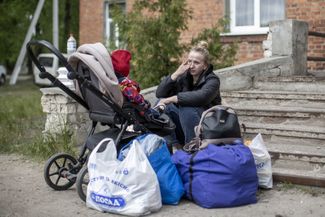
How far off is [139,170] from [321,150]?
7.43 feet

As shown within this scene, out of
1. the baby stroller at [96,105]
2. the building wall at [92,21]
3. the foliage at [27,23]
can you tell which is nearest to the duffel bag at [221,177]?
the baby stroller at [96,105]

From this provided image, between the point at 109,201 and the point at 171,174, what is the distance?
2.17 ft

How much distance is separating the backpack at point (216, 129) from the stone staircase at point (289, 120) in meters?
0.73

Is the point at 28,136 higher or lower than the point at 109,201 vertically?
lower

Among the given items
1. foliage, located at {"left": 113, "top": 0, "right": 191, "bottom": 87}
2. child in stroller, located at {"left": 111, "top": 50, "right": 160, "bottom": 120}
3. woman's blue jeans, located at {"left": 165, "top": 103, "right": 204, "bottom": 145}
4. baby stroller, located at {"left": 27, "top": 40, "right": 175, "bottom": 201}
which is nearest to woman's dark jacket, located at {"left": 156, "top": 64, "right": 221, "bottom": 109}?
woman's blue jeans, located at {"left": 165, "top": 103, "right": 204, "bottom": 145}

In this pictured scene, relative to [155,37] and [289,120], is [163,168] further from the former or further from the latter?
[155,37]

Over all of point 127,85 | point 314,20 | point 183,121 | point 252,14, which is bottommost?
point 183,121

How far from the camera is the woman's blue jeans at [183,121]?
615 centimetres

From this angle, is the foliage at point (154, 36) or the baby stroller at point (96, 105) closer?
the baby stroller at point (96, 105)

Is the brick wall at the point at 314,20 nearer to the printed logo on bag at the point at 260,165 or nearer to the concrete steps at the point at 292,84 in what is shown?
the concrete steps at the point at 292,84

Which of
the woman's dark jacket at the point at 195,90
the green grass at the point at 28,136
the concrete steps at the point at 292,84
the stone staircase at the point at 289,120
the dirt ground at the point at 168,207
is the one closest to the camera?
the dirt ground at the point at 168,207

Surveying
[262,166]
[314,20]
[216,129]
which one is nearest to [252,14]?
[314,20]

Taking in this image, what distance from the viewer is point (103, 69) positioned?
17.6 ft

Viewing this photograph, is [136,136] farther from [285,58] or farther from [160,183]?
[285,58]
